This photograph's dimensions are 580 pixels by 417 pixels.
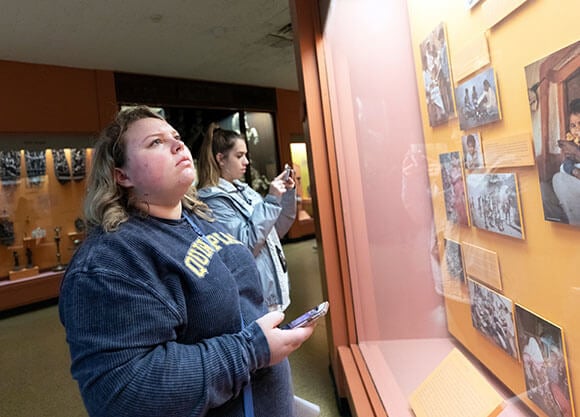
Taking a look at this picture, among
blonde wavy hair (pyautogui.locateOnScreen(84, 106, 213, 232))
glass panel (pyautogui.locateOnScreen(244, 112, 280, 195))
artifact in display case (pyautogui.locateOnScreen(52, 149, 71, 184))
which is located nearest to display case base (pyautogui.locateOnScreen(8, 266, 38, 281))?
artifact in display case (pyautogui.locateOnScreen(52, 149, 71, 184))

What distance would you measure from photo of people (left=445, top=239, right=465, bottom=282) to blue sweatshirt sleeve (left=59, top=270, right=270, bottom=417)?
2.83 ft

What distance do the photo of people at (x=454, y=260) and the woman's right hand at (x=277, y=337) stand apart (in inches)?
26.4

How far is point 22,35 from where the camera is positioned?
395 centimetres

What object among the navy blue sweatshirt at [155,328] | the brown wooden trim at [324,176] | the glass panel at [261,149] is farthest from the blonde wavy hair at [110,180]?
the glass panel at [261,149]

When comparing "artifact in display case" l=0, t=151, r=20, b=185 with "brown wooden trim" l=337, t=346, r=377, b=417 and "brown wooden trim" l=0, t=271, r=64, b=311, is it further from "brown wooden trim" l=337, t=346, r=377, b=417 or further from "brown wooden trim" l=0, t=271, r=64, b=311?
"brown wooden trim" l=337, t=346, r=377, b=417

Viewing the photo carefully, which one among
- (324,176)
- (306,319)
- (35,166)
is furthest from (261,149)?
(306,319)

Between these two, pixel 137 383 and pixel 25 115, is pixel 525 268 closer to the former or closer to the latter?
pixel 137 383

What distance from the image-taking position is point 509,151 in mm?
821

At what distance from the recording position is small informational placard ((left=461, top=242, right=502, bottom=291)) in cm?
100

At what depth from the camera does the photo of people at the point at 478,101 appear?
87 centimetres

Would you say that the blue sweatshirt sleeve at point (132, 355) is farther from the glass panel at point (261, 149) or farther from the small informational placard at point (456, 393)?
the glass panel at point (261, 149)

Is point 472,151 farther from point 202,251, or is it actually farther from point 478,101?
point 202,251

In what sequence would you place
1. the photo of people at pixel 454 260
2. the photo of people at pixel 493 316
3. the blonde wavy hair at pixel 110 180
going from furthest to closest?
the photo of people at pixel 454 260 → the photo of people at pixel 493 316 → the blonde wavy hair at pixel 110 180

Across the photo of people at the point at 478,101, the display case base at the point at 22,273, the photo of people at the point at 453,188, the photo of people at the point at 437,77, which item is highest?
the photo of people at the point at 437,77
